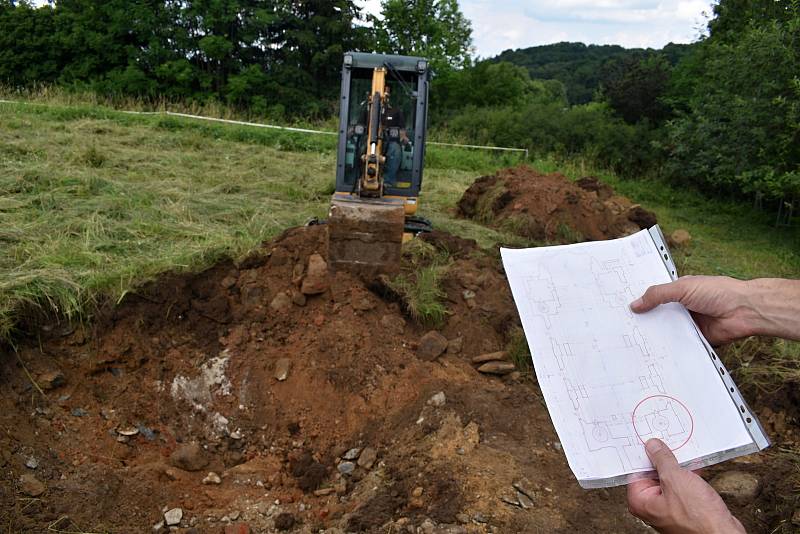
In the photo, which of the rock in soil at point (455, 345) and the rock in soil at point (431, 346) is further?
the rock in soil at point (455, 345)

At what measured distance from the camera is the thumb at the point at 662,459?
58.7 inches

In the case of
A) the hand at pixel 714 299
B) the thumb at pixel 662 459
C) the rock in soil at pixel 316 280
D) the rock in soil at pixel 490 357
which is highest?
the hand at pixel 714 299

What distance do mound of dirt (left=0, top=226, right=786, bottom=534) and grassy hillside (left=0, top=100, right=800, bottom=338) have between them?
0.45 metres

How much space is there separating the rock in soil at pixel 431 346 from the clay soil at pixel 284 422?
7 cm

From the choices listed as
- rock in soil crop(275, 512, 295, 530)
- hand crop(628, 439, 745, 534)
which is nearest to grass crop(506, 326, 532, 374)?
rock in soil crop(275, 512, 295, 530)

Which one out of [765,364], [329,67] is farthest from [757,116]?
[329,67]

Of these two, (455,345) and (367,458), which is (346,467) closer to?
Answer: (367,458)

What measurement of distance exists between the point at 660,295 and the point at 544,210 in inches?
234

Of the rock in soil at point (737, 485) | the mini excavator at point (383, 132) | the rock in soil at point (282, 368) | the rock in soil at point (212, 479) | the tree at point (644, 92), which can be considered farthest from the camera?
the tree at point (644, 92)

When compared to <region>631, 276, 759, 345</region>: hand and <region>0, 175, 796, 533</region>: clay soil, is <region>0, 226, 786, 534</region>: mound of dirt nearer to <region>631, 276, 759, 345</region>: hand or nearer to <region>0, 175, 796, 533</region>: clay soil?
<region>0, 175, 796, 533</region>: clay soil

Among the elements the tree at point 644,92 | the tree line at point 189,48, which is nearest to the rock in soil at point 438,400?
the tree at point 644,92

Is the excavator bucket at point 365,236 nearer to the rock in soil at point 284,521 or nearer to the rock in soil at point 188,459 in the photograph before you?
the rock in soil at point 188,459

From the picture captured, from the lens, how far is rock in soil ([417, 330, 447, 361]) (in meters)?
4.39

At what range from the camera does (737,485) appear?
327 cm
